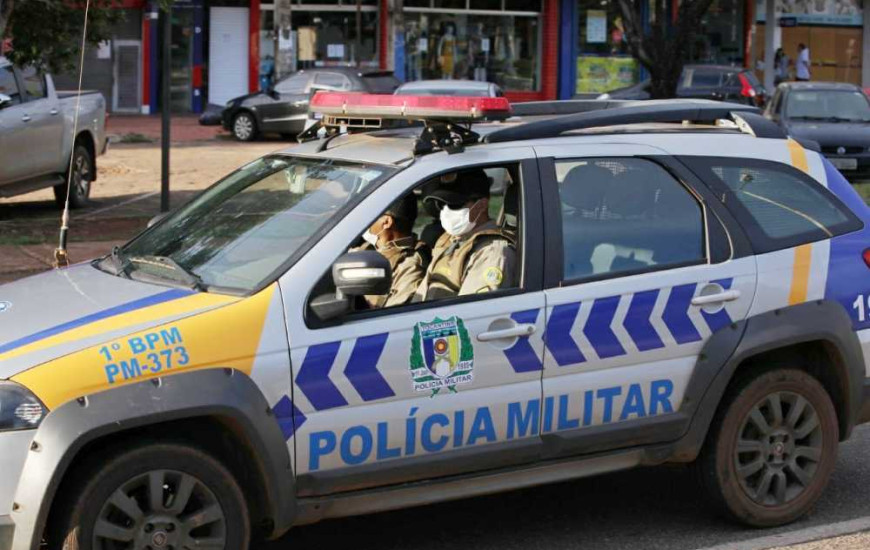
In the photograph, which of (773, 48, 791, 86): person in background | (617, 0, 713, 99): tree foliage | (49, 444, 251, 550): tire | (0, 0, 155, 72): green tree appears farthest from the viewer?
(773, 48, 791, 86): person in background

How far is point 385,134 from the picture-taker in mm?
5930

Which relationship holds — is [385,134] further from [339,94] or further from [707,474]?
[707,474]

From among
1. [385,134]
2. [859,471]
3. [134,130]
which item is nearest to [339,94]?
[385,134]

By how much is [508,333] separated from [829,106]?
57.7 feet

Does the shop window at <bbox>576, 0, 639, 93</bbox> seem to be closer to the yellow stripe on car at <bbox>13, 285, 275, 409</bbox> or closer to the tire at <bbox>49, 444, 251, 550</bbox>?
the yellow stripe on car at <bbox>13, 285, 275, 409</bbox>

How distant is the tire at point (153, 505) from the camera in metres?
4.34

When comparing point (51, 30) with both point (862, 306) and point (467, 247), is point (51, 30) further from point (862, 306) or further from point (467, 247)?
point (862, 306)

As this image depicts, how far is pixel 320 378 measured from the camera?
467 centimetres

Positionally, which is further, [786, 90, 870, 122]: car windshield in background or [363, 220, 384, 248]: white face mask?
[786, 90, 870, 122]: car windshield in background

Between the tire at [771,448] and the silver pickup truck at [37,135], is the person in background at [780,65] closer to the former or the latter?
the silver pickup truck at [37,135]

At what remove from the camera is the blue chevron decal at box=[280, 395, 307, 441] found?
461cm

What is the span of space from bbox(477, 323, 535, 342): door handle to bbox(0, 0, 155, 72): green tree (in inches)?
384

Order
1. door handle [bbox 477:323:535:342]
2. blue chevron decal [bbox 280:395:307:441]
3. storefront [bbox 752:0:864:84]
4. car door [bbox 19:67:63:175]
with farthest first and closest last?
storefront [bbox 752:0:864:84] → car door [bbox 19:67:63:175] → door handle [bbox 477:323:535:342] → blue chevron decal [bbox 280:395:307:441]

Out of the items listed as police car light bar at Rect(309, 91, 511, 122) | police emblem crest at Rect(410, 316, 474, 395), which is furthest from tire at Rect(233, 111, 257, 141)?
police emblem crest at Rect(410, 316, 474, 395)
